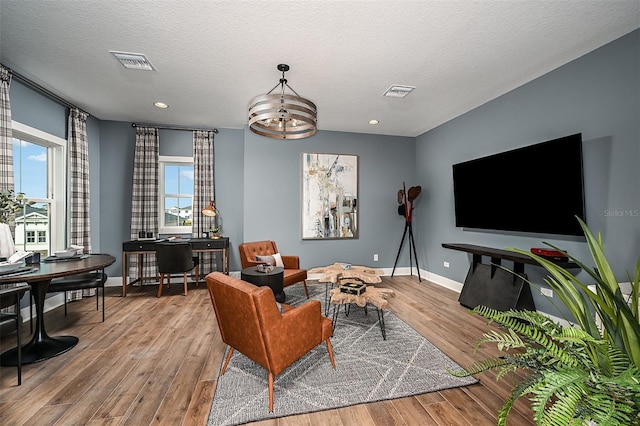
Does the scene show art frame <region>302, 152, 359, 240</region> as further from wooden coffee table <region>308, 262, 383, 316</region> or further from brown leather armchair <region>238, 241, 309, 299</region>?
wooden coffee table <region>308, 262, 383, 316</region>

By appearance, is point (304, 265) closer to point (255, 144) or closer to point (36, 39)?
point (255, 144)

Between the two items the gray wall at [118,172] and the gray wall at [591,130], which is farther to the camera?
the gray wall at [118,172]

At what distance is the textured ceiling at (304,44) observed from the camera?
7.02 feet

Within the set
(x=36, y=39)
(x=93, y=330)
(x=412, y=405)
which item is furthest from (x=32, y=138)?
(x=412, y=405)

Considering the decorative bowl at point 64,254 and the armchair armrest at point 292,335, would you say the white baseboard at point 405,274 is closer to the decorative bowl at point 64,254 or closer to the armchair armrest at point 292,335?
the decorative bowl at point 64,254

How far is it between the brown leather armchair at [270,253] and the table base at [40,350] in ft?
6.47

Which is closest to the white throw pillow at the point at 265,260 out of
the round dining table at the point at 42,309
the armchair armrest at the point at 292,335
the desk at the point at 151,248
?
the desk at the point at 151,248

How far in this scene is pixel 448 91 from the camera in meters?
3.57

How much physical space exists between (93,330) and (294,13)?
3.62m

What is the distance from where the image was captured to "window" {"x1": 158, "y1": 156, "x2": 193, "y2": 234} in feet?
16.4

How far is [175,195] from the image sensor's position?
5051 mm

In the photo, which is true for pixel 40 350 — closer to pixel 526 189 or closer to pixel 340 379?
pixel 340 379
